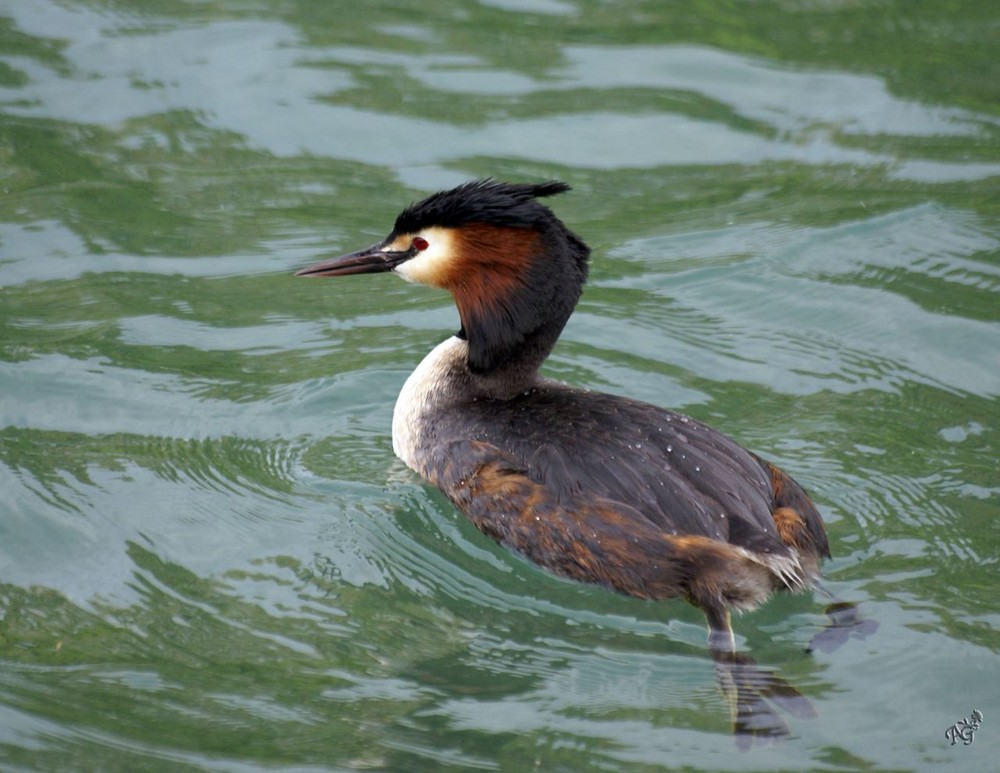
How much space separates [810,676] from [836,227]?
3.69m

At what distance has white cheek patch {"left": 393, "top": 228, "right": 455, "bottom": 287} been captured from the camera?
19.1 ft

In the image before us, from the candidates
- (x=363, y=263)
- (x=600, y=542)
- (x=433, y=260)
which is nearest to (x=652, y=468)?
(x=600, y=542)

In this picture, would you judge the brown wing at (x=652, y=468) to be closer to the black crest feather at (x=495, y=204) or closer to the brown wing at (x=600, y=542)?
the brown wing at (x=600, y=542)

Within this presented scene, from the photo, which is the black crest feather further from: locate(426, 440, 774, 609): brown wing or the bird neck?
locate(426, 440, 774, 609): brown wing

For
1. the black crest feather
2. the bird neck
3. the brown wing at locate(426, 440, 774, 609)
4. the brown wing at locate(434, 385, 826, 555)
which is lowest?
the brown wing at locate(426, 440, 774, 609)

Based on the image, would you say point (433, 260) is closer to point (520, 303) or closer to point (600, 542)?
point (520, 303)

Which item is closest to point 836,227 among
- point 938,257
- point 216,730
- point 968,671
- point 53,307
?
point 938,257

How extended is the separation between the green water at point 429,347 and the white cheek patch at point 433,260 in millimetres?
796

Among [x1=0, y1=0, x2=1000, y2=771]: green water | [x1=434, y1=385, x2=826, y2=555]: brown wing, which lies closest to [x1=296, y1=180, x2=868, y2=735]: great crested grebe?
[x1=434, y1=385, x2=826, y2=555]: brown wing

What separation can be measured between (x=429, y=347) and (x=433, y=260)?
1.06 meters

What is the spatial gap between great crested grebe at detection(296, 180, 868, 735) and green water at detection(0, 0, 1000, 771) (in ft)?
0.53

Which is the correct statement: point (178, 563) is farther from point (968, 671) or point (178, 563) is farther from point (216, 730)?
point (968, 671)

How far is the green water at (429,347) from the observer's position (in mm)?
4637

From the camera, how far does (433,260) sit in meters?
5.91
